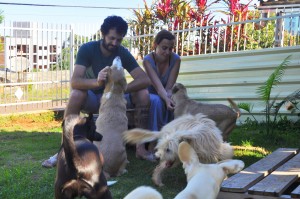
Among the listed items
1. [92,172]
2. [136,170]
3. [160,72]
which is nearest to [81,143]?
[92,172]

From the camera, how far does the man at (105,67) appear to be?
472cm

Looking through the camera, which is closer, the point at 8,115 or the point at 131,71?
the point at 131,71

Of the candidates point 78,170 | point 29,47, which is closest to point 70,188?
Result: point 78,170

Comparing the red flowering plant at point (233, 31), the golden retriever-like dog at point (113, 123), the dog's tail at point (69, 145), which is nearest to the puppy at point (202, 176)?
the dog's tail at point (69, 145)

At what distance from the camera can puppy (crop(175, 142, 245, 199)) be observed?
231cm

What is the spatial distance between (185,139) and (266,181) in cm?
81

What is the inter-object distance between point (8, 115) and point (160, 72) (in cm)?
450

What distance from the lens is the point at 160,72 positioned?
562 cm

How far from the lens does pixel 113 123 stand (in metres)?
4.19

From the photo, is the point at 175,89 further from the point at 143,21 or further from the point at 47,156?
the point at 143,21

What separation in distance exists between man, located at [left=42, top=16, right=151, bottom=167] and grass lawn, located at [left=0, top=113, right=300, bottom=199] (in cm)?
40

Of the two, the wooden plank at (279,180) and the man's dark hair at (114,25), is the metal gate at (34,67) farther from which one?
the wooden plank at (279,180)

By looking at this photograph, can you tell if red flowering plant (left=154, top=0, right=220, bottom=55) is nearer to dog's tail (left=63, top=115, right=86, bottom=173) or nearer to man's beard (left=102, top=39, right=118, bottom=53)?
man's beard (left=102, top=39, right=118, bottom=53)

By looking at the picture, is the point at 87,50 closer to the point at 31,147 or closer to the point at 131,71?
the point at 131,71
